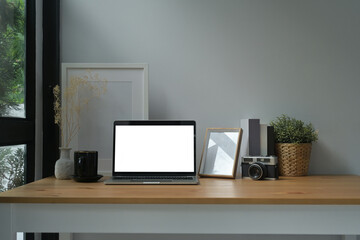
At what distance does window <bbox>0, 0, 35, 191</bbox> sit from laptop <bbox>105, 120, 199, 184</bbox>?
42 centimetres

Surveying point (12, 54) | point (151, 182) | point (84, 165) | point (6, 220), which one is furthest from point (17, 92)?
point (151, 182)

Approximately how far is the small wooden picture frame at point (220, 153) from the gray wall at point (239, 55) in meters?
0.14

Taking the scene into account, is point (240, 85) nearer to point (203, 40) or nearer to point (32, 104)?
point (203, 40)

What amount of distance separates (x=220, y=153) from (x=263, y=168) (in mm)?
209

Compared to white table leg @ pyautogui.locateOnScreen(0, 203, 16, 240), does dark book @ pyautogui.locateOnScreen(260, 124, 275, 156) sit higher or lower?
higher

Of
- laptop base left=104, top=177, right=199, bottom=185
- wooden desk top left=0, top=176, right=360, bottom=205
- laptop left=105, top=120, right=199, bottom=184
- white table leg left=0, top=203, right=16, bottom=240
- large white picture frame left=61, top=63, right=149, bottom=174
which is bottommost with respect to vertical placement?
white table leg left=0, top=203, right=16, bottom=240

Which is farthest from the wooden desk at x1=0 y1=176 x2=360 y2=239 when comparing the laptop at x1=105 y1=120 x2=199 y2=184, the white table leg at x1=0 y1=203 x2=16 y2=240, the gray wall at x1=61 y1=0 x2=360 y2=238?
the gray wall at x1=61 y1=0 x2=360 y2=238

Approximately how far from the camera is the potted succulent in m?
1.53

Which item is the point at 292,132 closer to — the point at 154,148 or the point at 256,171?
the point at 256,171

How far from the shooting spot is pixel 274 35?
1696 mm

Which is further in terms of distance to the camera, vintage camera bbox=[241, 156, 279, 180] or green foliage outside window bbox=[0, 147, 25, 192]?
vintage camera bbox=[241, 156, 279, 180]

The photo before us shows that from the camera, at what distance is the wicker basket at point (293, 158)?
1531 millimetres

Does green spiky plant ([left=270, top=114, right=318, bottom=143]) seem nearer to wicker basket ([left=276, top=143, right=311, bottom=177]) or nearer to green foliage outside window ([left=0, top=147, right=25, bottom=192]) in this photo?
wicker basket ([left=276, top=143, right=311, bottom=177])

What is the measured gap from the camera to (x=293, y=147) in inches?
60.1
